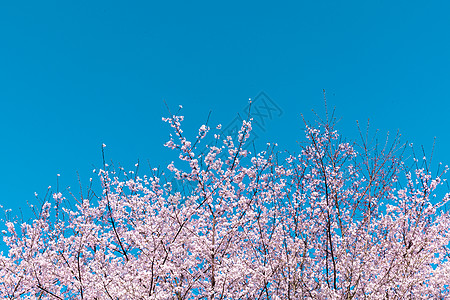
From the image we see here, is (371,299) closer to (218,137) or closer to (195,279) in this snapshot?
(195,279)

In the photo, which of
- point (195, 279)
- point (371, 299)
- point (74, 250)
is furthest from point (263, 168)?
point (74, 250)

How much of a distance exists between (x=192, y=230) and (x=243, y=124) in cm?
224

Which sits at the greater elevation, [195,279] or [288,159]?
[288,159]

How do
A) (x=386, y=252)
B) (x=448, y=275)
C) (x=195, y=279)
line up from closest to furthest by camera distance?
(x=195, y=279), (x=448, y=275), (x=386, y=252)

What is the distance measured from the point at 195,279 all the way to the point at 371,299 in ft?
11.0

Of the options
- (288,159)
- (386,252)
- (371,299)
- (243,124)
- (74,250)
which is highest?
(288,159)

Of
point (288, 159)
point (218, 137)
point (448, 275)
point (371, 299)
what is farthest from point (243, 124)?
point (448, 275)

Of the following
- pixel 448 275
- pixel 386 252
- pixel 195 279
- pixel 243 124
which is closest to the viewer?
pixel 195 279

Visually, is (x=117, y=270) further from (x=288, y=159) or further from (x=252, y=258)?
(x=288, y=159)

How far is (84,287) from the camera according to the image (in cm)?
643

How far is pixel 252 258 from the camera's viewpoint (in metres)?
7.70

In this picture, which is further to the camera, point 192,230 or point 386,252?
point 386,252

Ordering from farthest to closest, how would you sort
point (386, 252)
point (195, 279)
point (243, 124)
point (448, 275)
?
point (386, 252)
point (448, 275)
point (243, 124)
point (195, 279)

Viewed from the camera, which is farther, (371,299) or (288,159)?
(288,159)
